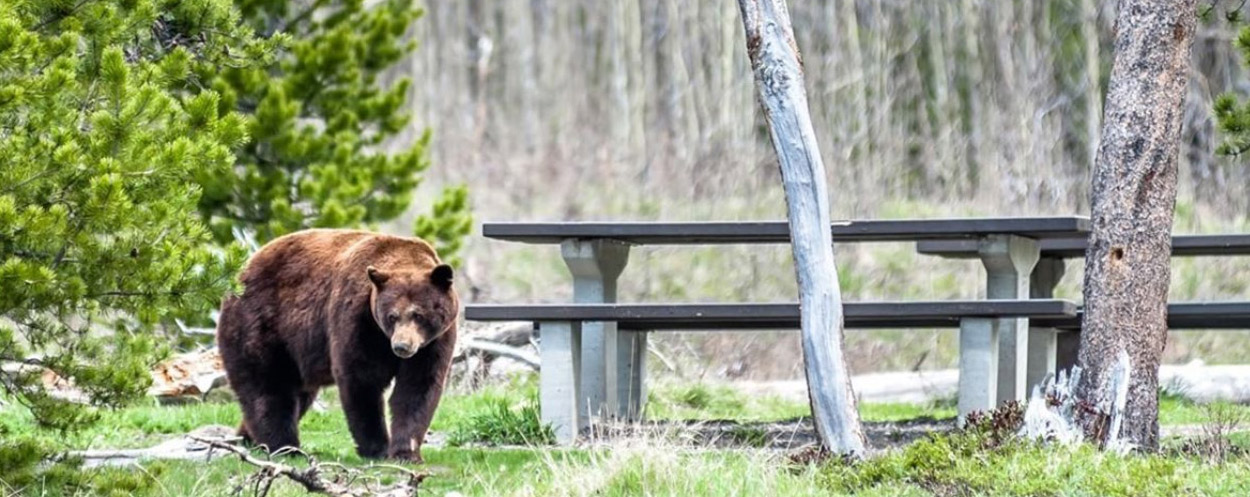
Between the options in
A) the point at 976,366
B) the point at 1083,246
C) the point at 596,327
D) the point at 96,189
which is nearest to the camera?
the point at 96,189

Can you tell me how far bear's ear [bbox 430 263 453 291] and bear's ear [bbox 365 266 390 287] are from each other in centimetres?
25

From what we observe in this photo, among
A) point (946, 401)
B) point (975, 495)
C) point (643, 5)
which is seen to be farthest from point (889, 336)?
point (975, 495)

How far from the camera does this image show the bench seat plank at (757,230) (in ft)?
30.0

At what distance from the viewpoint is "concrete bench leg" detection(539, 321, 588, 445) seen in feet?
31.0

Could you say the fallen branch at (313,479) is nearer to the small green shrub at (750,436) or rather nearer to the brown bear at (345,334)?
the brown bear at (345,334)

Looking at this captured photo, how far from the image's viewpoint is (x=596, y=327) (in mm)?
9750

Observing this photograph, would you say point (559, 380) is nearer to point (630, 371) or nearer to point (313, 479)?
point (630, 371)

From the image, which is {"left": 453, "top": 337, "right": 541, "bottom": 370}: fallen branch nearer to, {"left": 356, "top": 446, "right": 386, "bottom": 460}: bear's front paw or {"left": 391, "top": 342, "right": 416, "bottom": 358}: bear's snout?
{"left": 356, "top": 446, "right": 386, "bottom": 460}: bear's front paw

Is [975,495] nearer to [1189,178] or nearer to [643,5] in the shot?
[1189,178]

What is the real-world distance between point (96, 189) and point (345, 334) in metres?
3.14

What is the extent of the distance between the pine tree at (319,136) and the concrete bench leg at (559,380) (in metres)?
5.77

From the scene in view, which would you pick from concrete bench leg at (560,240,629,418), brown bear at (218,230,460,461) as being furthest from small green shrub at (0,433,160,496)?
concrete bench leg at (560,240,629,418)

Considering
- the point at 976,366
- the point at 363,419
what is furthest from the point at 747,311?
the point at 363,419

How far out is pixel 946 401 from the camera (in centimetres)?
1242
